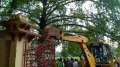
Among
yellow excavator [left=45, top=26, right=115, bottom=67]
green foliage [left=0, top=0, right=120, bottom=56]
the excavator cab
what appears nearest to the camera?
yellow excavator [left=45, top=26, right=115, bottom=67]

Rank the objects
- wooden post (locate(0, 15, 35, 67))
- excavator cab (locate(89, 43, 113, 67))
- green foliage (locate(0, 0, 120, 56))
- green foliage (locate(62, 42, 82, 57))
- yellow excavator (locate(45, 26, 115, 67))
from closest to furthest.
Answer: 1. wooden post (locate(0, 15, 35, 67))
2. yellow excavator (locate(45, 26, 115, 67))
3. excavator cab (locate(89, 43, 113, 67))
4. green foliage (locate(0, 0, 120, 56))
5. green foliage (locate(62, 42, 82, 57))

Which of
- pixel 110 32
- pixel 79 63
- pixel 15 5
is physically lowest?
pixel 79 63

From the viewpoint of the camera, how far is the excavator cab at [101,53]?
15.0 metres

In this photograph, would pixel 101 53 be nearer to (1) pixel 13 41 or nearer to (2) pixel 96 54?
(2) pixel 96 54

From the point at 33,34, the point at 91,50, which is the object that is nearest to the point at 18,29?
the point at 33,34

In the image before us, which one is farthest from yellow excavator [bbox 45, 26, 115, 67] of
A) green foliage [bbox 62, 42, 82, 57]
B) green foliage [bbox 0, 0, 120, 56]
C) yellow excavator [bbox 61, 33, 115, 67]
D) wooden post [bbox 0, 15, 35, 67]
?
green foliage [bbox 62, 42, 82, 57]

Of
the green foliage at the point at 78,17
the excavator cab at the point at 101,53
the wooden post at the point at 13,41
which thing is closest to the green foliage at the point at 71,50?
the green foliage at the point at 78,17

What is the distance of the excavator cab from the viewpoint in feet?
49.3

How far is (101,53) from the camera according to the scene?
15141 mm

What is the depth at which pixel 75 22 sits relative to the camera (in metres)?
22.2

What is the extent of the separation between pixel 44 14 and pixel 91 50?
7161mm

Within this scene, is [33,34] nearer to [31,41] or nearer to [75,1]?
[31,41]

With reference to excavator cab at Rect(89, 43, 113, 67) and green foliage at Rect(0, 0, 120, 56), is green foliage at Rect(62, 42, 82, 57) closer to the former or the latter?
green foliage at Rect(0, 0, 120, 56)

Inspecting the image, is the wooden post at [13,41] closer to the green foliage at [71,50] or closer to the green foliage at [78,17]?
the green foliage at [78,17]
